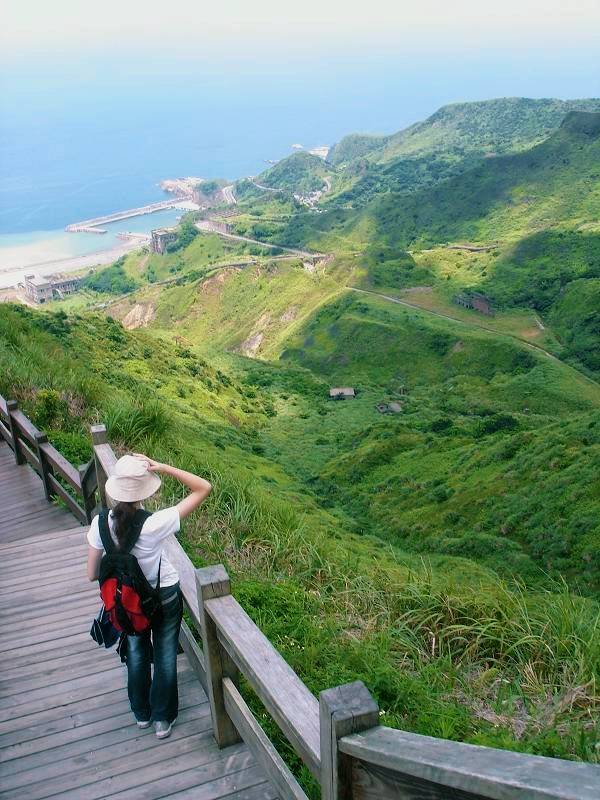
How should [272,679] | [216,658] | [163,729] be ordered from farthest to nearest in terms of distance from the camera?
[163,729]
[216,658]
[272,679]

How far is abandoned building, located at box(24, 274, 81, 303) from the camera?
111500 mm

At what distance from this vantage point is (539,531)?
851 inches

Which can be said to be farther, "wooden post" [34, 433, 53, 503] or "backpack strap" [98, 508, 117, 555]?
"wooden post" [34, 433, 53, 503]

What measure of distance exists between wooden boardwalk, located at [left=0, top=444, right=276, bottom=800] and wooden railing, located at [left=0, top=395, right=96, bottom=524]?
89 centimetres

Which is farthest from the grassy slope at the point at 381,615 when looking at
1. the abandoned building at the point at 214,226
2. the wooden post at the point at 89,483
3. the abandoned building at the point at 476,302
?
the abandoned building at the point at 214,226

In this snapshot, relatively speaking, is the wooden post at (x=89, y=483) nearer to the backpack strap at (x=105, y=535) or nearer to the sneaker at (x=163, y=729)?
the backpack strap at (x=105, y=535)

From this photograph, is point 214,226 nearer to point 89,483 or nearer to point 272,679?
point 89,483

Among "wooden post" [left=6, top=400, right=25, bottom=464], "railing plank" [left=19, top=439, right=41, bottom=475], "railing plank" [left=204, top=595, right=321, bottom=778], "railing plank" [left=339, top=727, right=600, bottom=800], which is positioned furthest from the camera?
"wooden post" [left=6, top=400, right=25, bottom=464]

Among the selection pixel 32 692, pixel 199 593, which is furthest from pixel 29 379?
pixel 199 593

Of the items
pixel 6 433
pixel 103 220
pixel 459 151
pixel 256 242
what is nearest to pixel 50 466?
pixel 6 433

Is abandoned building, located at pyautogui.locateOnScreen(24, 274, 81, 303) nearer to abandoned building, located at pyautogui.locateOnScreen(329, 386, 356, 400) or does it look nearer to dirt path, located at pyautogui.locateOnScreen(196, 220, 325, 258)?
dirt path, located at pyautogui.locateOnScreen(196, 220, 325, 258)

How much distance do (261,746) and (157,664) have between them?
94cm

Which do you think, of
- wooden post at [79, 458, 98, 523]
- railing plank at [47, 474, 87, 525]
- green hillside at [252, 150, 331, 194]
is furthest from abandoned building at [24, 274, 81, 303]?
wooden post at [79, 458, 98, 523]

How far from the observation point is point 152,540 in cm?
362
